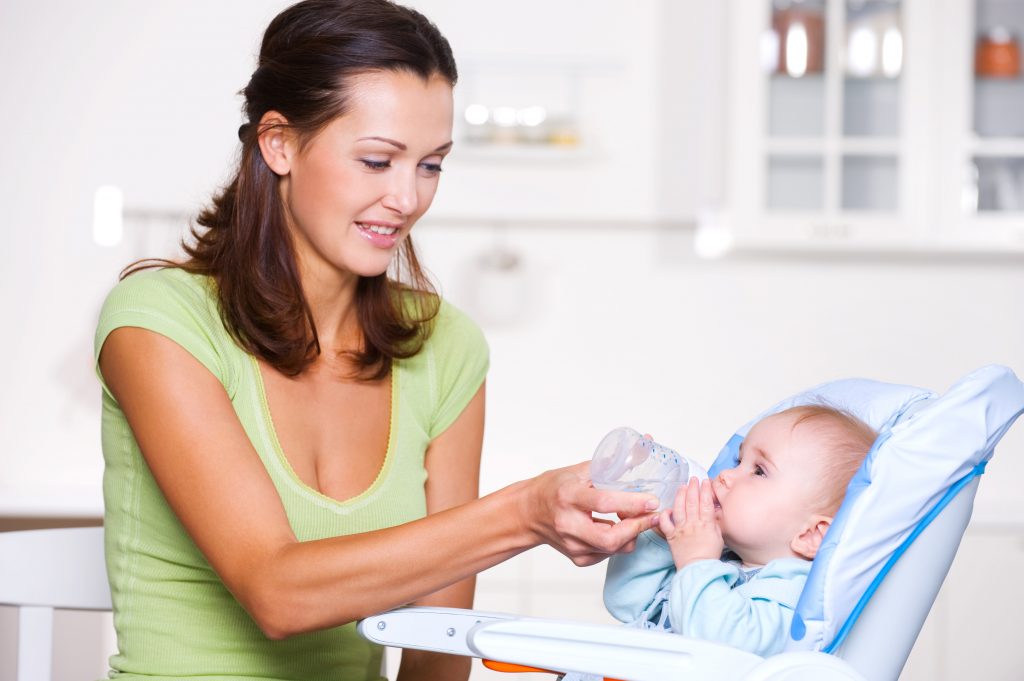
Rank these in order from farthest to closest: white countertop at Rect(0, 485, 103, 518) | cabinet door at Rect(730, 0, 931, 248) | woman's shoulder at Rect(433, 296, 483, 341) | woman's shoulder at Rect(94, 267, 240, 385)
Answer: cabinet door at Rect(730, 0, 931, 248), white countertop at Rect(0, 485, 103, 518), woman's shoulder at Rect(433, 296, 483, 341), woman's shoulder at Rect(94, 267, 240, 385)

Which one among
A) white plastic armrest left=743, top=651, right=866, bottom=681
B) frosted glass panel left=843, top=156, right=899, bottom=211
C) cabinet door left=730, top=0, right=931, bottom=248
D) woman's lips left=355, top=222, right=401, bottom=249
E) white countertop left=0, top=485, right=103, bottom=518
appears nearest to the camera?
white plastic armrest left=743, top=651, right=866, bottom=681

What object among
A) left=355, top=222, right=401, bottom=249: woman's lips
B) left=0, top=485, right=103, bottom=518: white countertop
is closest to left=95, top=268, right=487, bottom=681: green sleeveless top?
left=355, top=222, right=401, bottom=249: woman's lips

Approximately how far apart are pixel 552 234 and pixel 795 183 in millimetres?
665

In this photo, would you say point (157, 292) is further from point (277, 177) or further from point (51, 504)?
point (51, 504)

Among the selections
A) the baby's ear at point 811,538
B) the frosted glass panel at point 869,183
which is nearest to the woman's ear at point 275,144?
the baby's ear at point 811,538

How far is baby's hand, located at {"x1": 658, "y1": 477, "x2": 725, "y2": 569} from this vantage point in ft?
4.06

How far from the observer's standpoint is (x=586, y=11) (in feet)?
10.0

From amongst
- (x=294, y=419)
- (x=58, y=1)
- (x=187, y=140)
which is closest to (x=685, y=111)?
(x=187, y=140)

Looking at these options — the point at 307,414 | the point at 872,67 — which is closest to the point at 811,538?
the point at 307,414

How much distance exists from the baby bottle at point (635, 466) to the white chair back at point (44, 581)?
80cm

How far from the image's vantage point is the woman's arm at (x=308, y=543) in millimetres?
1145

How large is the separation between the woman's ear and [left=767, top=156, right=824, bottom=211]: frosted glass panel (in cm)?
158

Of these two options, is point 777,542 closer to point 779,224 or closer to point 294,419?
point 294,419

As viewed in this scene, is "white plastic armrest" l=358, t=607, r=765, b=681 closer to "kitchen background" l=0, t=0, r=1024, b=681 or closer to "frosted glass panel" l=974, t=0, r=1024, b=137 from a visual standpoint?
"kitchen background" l=0, t=0, r=1024, b=681
